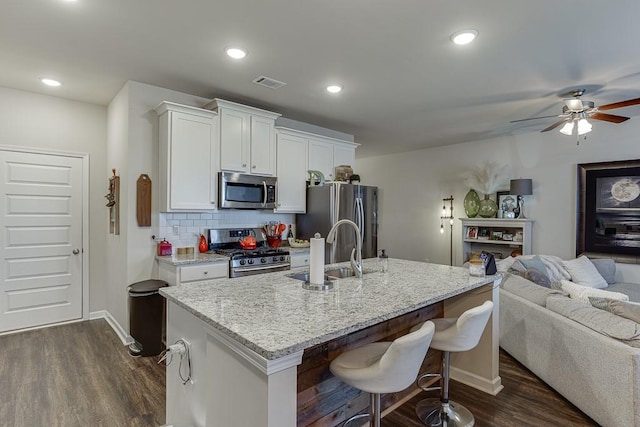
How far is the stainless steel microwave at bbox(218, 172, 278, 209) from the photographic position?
12.6 feet

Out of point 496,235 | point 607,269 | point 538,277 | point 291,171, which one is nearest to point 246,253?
point 291,171

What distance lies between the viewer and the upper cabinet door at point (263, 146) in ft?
13.4

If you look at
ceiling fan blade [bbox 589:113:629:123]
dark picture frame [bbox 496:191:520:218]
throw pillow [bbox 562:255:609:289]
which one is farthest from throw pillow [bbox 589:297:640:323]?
dark picture frame [bbox 496:191:520:218]

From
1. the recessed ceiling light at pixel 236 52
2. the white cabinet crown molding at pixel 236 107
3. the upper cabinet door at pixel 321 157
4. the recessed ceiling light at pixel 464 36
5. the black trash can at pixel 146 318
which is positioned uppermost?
the recessed ceiling light at pixel 236 52

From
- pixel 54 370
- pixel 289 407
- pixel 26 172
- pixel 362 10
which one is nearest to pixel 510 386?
pixel 289 407

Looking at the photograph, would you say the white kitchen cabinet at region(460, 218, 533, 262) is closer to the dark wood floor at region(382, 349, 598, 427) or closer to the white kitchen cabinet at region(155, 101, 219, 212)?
the dark wood floor at region(382, 349, 598, 427)

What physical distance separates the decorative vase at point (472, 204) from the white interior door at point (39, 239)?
5900mm

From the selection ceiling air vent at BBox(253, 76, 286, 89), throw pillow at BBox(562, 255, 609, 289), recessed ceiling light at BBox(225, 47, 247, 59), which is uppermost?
ceiling air vent at BBox(253, 76, 286, 89)

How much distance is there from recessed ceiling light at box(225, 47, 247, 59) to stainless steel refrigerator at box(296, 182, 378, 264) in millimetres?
2015

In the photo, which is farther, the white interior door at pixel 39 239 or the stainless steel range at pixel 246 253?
the white interior door at pixel 39 239

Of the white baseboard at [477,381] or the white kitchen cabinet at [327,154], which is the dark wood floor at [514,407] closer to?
the white baseboard at [477,381]

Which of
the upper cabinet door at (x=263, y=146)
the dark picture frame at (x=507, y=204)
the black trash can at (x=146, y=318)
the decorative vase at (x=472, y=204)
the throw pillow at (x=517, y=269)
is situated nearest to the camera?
the black trash can at (x=146, y=318)

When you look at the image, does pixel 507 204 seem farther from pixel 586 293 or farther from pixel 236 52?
pixel 236 52

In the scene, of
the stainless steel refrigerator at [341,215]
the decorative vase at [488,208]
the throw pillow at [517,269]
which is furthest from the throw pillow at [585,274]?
the stainless steel refrigerator at [341,215]
